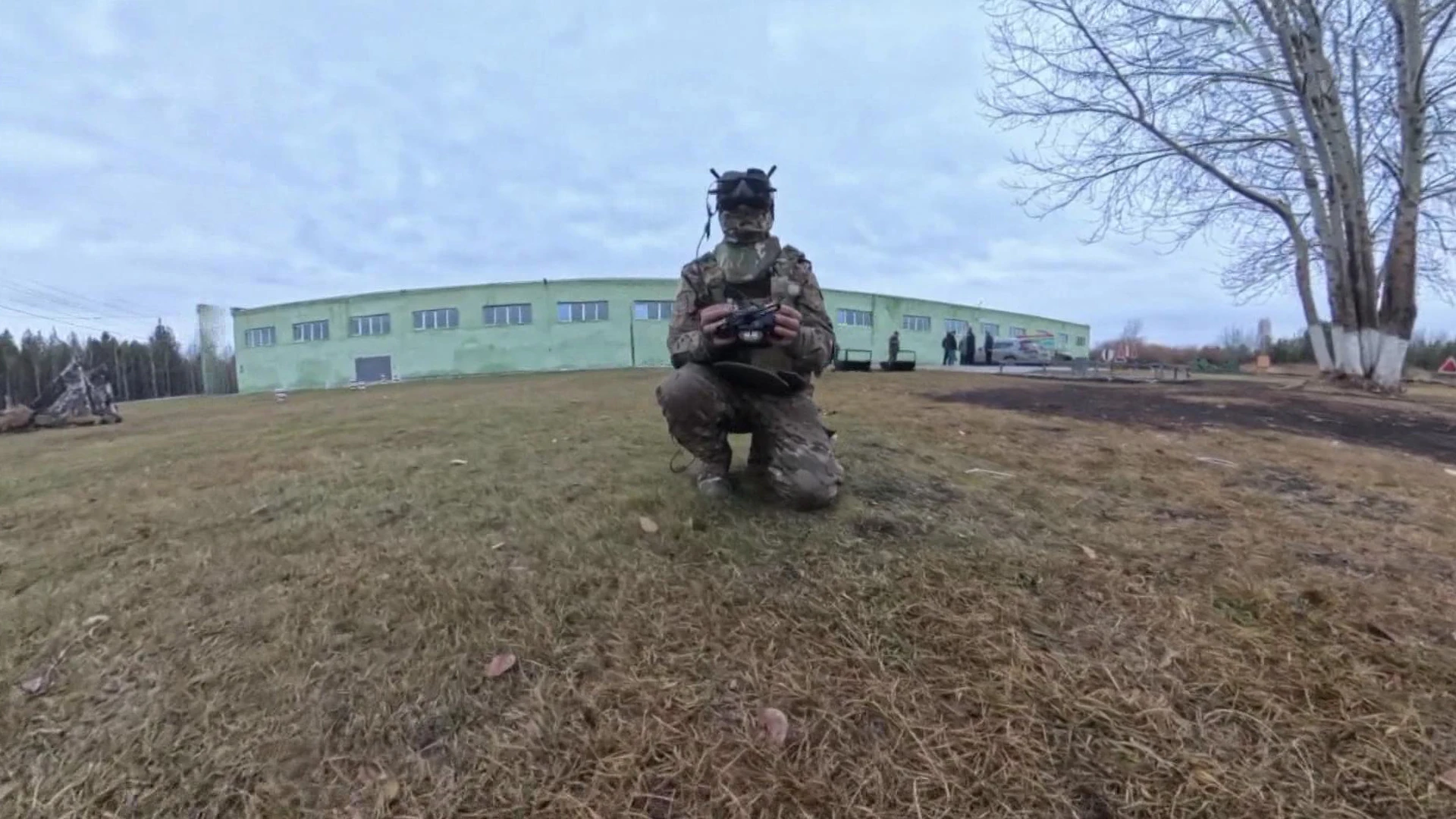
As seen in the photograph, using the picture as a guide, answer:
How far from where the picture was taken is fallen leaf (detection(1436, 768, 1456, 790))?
1.30m

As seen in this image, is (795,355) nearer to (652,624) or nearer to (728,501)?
(728,501)

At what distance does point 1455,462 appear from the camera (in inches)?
189

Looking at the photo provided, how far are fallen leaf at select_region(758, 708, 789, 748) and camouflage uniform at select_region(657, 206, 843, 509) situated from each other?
122cm

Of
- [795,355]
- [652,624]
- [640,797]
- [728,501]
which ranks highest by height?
[795,355]

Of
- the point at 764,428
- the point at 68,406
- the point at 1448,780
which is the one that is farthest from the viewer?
the point at 68,406

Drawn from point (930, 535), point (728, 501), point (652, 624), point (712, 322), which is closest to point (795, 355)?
point (712, 322)

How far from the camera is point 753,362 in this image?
2.74 meters

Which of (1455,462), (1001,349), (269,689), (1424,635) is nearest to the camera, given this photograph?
(269,689)

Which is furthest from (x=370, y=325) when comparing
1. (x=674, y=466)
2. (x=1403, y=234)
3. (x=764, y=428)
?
(x=1403, y=234)

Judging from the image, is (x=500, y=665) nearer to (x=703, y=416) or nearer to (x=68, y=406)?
(x=703, y=416)

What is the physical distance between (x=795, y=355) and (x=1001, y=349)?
1276 inches

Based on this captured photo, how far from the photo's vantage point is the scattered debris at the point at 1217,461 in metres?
4.09

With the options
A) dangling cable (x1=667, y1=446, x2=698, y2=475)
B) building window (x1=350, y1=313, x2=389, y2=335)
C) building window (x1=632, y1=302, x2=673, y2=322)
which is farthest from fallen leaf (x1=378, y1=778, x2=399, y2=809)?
building window (x1=350, y1=313, x2=389, y2=335)

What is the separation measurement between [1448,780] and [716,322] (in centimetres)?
222
